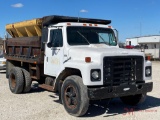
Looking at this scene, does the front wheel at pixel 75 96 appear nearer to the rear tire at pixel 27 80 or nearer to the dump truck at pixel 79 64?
the dump truck at pixel 79 64

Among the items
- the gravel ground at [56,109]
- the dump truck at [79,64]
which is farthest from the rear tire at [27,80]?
the gravel ground at [56,109]

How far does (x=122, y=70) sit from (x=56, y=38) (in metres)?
2.28

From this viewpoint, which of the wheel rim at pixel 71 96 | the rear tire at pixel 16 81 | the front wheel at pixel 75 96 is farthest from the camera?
the rear tire at pixel 16 81

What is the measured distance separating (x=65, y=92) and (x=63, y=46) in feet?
4.45

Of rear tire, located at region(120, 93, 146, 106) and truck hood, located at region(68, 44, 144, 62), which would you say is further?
rear tire, located at region(120, 93, 146, 106)

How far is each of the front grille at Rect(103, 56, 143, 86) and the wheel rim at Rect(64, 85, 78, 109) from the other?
2.75 feet

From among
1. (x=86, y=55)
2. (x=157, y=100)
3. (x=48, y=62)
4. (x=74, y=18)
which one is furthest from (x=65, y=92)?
(x=157, y=100)

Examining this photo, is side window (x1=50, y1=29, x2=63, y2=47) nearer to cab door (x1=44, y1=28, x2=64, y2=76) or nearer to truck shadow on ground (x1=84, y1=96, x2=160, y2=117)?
cab door (x1=44, y1=28, x2=64, y2=76)

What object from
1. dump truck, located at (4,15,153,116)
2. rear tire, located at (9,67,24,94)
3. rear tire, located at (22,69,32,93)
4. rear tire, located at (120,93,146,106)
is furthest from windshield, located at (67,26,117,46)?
rear tire, located at (9,67,24,94)

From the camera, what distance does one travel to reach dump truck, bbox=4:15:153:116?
6.84m

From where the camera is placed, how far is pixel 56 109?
26.0 ft

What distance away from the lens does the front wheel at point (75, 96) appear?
6789 mm

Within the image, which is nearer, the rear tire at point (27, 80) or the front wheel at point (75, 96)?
the front wheel at point (75, 96)

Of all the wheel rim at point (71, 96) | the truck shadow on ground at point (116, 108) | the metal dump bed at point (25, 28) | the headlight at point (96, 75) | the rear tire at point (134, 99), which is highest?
the metal dump bed at point (25, 28)
